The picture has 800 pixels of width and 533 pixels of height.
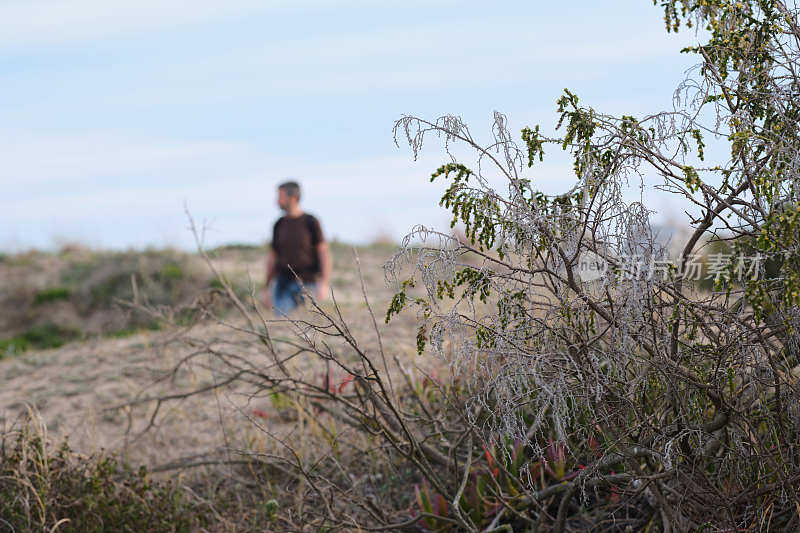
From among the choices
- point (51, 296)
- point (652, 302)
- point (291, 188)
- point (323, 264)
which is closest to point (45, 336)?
point (51, 296)

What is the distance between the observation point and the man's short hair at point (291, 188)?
11.0 metres

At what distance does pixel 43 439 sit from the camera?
5.48 m

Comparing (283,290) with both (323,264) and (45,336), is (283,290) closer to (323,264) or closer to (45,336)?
(323,264)

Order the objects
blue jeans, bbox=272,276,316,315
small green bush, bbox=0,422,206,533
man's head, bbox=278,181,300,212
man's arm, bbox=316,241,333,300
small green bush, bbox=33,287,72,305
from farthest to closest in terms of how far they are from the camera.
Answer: small green bush, bbox=33,287,72,305 < man's head, bbox=278,181,300,212 < man's arm, bbox=316,241,333,300 < blue jeans, bbox=272,276,316,315 < small green bush, bbox=0,422,206,533

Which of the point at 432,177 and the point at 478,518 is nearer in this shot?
the point at 432,177

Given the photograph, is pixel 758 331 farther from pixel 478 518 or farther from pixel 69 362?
pixel 69 362

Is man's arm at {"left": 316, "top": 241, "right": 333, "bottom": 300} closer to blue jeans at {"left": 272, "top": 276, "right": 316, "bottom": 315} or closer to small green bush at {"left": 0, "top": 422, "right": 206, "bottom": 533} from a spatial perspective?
blue jeans at {"left": 272, "top": 276, "right": 316, "bottom": 315}

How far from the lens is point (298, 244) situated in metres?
10.8

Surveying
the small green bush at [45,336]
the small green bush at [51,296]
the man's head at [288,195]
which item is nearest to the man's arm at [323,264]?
the man's head at [288,195]

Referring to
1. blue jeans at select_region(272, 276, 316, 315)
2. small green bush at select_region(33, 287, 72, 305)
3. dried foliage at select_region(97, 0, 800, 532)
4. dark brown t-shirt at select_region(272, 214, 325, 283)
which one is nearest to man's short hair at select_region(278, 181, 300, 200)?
dark brown t-shirt at select_region(272, 214, 325, 283)

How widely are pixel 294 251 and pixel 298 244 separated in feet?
0.37

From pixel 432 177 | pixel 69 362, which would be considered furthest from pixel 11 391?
pixel 432 177

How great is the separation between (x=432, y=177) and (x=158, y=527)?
3.24 m

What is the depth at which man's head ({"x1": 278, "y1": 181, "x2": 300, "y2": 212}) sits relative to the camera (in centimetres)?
1100
